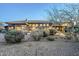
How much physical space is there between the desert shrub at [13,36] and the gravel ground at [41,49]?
9 cm

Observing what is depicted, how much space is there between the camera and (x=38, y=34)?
11.4 ft

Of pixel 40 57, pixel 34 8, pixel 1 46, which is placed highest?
pixel 34 8

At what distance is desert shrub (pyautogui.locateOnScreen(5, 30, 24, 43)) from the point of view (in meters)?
3.44

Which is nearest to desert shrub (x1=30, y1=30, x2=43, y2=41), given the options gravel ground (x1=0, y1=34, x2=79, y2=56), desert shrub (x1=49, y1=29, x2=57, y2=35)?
gravel ground (x1=0, y1=34, x2=79, y2=56)

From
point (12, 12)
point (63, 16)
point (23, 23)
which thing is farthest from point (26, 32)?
point (63, 16)

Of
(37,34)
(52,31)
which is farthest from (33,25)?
(52,31)

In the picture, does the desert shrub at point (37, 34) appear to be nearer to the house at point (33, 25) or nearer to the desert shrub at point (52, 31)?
the house at point (33, 25)

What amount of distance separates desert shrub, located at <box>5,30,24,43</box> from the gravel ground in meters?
0.09

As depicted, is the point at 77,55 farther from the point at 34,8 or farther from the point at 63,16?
the point at 34,8

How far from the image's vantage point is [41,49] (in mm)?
3465

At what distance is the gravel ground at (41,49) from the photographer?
11.3 ft

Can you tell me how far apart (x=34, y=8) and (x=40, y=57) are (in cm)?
92

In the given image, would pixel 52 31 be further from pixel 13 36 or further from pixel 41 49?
pixel 13 36

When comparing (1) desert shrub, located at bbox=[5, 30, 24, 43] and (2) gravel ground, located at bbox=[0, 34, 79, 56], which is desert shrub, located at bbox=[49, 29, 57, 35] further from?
(1) desert shrub, located at bbox=[5, 30, 24, 43]
